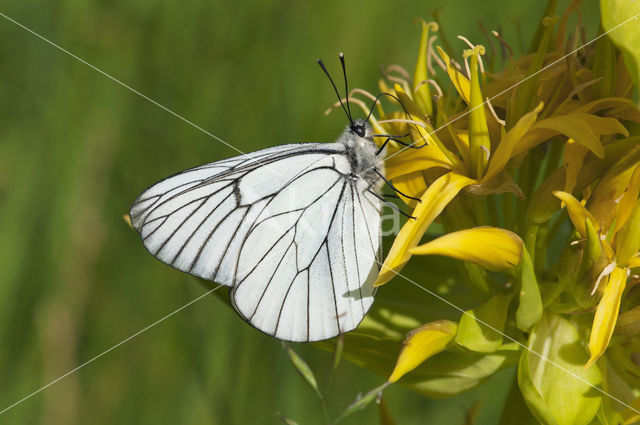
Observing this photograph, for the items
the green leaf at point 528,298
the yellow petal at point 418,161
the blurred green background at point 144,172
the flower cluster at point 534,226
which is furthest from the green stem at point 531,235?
the blurred green background at point 144,172

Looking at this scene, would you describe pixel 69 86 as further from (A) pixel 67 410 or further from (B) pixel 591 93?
(B) pixel 591 93

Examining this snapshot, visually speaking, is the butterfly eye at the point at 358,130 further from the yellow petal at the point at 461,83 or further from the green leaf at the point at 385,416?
the green leaf at the point at 385,416

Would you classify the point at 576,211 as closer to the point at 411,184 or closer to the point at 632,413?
the point at 411,184

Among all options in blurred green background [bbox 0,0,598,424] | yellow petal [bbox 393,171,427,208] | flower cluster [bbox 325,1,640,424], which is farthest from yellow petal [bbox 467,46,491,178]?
blurred green background [bbox 0,0,598,424]

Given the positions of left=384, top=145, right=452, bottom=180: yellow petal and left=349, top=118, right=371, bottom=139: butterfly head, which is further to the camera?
left=349, top=118, right=371, bottom=139: butterfly head

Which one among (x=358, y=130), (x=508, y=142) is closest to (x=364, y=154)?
(x=358, y=130)

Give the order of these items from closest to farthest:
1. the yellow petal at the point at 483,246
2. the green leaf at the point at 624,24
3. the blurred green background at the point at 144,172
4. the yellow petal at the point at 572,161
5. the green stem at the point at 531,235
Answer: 1. the green leaf at the point at 624,24
2. the yellow petal at the point at 483,246
3. the yellow petal at the point at 572,161
4. the green stem at the point at 531,235
5. the blurred green background at the point at 144,172

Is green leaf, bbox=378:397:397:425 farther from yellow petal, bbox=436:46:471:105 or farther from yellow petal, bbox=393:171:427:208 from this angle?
yellow petal, bbox=436:46:471:105
